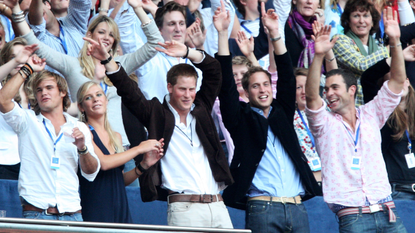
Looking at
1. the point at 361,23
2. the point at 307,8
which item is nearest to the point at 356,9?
the point at 361,23

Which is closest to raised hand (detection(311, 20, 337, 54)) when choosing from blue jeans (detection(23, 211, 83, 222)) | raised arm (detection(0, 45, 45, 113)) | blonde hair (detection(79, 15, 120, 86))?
blonde hair (detection(79, 15, 120, 86))

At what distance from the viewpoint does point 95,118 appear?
4070mm

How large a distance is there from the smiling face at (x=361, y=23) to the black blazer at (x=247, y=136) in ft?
6.12

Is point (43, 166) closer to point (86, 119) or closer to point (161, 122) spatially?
point (86, 119)

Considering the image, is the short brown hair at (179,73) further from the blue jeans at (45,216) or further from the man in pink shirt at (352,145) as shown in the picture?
the blue jeans at (45,216)

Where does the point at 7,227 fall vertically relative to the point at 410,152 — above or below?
below

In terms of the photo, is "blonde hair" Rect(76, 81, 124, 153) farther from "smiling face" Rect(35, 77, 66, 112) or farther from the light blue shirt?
the light blue shirt

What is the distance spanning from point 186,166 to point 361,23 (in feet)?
9.48

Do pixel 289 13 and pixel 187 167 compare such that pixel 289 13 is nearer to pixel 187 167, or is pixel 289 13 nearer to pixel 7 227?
pixel 187 167

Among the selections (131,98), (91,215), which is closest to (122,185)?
(91,215)

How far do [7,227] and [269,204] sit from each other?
2.01 metres

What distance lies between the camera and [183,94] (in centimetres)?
395

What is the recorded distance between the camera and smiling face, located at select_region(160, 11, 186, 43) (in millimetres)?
5172

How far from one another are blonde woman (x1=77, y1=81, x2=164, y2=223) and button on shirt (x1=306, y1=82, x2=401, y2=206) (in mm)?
1215
